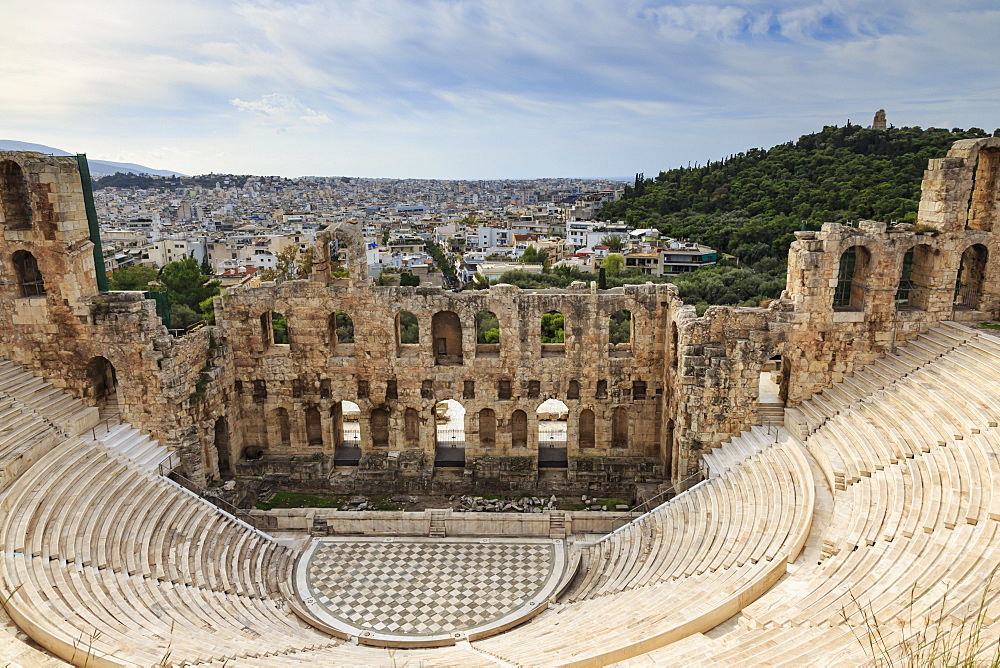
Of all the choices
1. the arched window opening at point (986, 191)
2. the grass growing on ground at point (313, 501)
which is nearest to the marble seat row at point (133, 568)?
the grass growing on ground at point (313, 501)

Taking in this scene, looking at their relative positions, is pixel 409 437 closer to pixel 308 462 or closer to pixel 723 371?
pixel 308 462

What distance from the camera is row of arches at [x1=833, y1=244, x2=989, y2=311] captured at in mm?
22438

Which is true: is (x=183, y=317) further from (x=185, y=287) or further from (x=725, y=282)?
(x=725, y=282)

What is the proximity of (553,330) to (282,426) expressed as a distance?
21.3m

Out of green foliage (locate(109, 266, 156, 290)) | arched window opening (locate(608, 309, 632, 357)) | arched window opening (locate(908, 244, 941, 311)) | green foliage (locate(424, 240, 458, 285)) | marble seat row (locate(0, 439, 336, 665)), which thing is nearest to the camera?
marble seat row (locate(0, 439, 336, 665))

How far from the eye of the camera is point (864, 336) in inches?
885

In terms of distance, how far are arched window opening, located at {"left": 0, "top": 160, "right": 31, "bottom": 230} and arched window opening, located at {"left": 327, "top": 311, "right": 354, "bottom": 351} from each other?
10.2m

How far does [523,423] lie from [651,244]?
51.6 meters

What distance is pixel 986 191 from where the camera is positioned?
2256 centimetres

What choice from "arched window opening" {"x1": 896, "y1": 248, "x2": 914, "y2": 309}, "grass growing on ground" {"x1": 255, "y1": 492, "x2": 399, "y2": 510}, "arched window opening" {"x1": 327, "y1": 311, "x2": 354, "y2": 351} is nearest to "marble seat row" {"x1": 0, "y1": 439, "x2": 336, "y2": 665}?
"grass growing on ground" {"x1": 255, "y1": 492, "x2": 399, "y2": 510}

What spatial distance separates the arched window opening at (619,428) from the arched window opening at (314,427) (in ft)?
37.9

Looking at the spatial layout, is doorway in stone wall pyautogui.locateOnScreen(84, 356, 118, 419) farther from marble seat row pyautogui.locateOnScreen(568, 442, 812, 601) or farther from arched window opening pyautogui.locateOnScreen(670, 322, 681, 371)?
arched window opening pyautogui.locateOnScreen(670, 322, 681, 371)

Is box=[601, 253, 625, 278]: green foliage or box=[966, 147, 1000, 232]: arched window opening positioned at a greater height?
box=[966, 147, 1000, 232]: arched window opening

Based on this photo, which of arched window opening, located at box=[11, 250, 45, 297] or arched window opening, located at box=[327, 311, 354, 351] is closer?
arched window opening, located at box=[11, 250, 45, 297]
